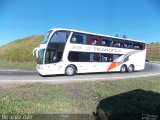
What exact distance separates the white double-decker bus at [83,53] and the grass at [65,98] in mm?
4884

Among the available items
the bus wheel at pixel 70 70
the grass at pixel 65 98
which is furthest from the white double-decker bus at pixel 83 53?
the grass at pixel 65 98

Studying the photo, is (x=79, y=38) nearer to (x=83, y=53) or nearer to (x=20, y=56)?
(x=83, y=53)

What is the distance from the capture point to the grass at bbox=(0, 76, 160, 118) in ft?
30.4

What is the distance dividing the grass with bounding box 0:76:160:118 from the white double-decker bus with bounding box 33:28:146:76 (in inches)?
192

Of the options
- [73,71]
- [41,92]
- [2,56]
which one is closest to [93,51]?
[73,71]

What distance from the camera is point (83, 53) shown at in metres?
20.2

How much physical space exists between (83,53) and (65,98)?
947cm

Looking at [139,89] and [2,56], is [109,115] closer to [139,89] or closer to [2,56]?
A: [139,89]

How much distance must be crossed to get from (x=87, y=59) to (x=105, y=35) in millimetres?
2680

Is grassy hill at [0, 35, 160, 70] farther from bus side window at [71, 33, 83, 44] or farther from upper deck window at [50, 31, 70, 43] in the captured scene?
upper deck window at [50, 31, 70, 43]

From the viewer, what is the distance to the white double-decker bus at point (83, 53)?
18.3m

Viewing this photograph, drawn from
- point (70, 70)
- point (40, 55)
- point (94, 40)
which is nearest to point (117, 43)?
point (94, 40)

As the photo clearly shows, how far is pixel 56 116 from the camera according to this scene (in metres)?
8.94

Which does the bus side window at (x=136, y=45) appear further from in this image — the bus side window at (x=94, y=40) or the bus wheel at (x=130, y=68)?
the bus side window at (x=94, y=40)
